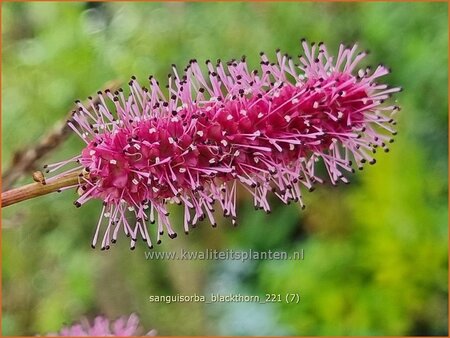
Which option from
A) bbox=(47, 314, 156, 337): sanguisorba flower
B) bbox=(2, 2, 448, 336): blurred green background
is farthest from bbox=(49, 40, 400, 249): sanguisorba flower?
bbox=(2, 2, 448, 336): blurred green background

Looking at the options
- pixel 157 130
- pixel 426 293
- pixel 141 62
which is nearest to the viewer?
pixel 157 130

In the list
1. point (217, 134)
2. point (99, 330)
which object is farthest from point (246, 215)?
point (217, 134)

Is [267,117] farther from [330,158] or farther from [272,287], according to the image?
[272,287]

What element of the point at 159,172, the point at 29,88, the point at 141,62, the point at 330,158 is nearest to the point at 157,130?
the point at 159,172

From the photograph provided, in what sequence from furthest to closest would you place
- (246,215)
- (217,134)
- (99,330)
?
1. (246,215)
2. (99,330)
3. (217,134)

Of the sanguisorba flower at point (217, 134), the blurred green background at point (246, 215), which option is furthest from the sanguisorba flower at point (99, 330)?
the sanguisorba flower at point (217, 134)

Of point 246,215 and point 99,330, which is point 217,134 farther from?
point 246,215
